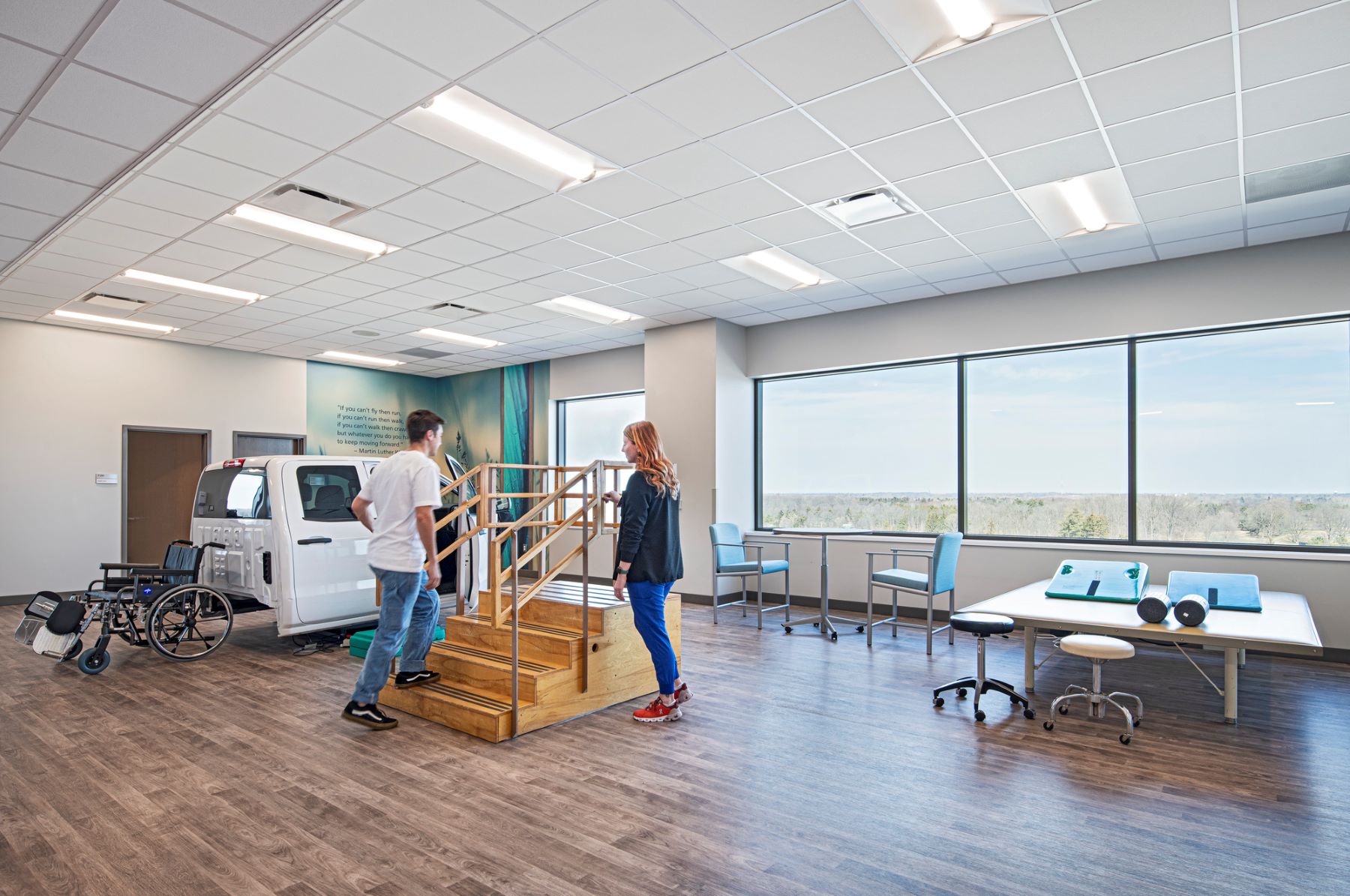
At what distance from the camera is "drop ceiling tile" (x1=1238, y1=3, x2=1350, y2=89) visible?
10.1 ft

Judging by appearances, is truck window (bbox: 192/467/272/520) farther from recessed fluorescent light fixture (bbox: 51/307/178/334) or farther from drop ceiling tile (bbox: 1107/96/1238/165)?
drop ceiling tile (bbox: 1107/96/1238/165)

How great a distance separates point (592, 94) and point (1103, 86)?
2.45 meters

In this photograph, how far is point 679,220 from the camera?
536 centimetres

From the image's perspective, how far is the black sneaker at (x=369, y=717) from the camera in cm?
390

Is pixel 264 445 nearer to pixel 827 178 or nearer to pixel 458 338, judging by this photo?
pixel 458 338

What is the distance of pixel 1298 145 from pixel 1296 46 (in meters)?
1.18

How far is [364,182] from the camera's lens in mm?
4656

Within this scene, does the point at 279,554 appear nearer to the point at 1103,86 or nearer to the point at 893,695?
the point at 893,695

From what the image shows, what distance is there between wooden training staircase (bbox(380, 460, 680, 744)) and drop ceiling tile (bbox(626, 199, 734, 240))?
1826 mm

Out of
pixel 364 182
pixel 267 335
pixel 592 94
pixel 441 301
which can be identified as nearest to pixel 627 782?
pixel 592 94

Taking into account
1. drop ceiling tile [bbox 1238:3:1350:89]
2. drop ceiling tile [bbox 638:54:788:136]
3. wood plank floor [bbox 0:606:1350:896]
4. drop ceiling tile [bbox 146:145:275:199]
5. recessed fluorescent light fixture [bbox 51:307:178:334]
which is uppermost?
drop ceiling tile [bbox 1238:3:1350:89]

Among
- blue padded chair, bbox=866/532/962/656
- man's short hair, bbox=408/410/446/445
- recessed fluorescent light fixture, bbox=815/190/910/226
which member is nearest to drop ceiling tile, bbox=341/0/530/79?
man's short hair, bbox=408/410/446/445

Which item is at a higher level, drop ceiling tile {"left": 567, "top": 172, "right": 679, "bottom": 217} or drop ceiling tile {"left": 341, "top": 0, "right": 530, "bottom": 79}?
drop ceiling tile {"left": 341, "top": 0, "right": 530, "bottom": 79}

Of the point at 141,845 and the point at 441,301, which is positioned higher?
the point at 441,301
